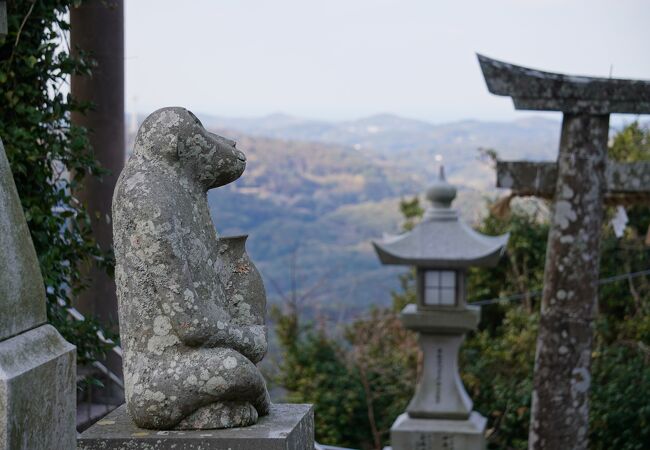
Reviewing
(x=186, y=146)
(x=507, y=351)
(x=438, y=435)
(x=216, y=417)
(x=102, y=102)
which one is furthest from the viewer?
(x=507, y=351)

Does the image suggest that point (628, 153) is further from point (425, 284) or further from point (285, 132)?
point (285, 132)

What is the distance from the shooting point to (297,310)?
1258 centimetres

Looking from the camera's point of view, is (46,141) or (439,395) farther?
(439,395)

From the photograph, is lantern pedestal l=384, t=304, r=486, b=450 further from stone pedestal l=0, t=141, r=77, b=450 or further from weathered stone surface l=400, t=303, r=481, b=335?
stone pedestal l=0, t=141, r=77, b=450

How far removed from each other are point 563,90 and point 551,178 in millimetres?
657

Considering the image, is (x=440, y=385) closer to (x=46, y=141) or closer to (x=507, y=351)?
(x=507, y=351)

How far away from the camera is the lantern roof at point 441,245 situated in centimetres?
937

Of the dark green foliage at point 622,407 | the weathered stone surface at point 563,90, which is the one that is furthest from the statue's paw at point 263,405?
the dark green foliage at point 622,407

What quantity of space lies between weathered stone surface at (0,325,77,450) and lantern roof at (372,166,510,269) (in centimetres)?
655

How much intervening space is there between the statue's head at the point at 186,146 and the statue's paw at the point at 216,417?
0.81m

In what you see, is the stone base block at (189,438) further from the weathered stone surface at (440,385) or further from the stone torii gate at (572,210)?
the weathered stone surface at (440,385)

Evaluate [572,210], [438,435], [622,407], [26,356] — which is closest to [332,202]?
[438,435]

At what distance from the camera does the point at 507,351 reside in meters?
11.5

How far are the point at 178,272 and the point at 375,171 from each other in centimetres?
2174
